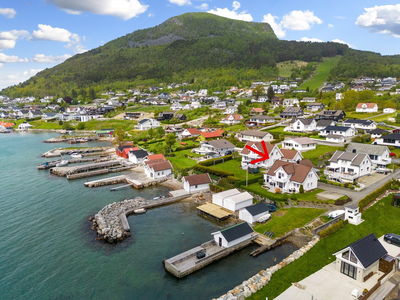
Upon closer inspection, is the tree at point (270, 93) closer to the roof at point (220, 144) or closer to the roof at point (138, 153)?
the roof at point (220, 144)

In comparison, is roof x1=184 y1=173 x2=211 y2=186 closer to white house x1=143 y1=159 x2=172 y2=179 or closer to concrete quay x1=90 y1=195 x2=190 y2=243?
concrete quay x1=90 y1=195 x2=190 y2=243

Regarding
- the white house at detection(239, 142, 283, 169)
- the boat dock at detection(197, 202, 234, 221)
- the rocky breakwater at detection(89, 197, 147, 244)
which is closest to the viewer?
the rocky breakwater at detection(89, 197, 147, 244)

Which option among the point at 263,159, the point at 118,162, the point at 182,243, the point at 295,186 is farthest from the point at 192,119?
the point at 182,243

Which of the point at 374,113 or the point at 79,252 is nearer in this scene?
the point at 79,252

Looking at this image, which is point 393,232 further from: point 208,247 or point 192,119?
point 192,119

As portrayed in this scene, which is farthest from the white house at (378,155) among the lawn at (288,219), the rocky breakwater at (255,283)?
the rocky breakwater at (255,283)

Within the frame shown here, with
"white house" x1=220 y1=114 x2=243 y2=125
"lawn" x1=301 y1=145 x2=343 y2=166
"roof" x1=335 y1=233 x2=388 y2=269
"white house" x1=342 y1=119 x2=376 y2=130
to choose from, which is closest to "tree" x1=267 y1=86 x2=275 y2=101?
"white house" x1=220 y1=114 x2=243 y2=125
